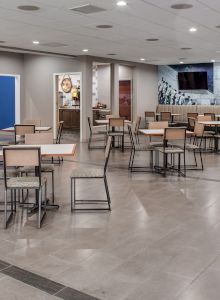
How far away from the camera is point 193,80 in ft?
52.4

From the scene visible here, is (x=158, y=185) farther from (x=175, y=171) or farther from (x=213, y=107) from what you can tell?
(x=213, y=107)

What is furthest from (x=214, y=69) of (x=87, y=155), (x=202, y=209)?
(x=202, y=209)

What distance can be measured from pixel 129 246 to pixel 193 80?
518 inches

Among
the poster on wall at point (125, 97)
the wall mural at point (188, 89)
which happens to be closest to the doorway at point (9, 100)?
the poster on wall at point (125, 97)

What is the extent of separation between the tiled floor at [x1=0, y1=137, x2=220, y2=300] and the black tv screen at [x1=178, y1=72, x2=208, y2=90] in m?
10.5

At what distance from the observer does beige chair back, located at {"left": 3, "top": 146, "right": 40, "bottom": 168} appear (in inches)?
169

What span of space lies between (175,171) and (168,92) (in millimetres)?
9857

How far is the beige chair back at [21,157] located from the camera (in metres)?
4.29

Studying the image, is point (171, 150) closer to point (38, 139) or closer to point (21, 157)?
point (38, 139)

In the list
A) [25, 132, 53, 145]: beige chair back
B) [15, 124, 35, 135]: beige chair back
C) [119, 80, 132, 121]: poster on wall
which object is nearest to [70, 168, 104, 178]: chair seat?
[25, 132, 53, 145]: beige chair back

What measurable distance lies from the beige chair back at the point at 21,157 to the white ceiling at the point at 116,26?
Result: 2602mm

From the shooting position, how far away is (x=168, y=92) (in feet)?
55.2

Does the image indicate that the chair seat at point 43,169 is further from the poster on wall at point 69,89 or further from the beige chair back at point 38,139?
the poster on wall at point 69,89

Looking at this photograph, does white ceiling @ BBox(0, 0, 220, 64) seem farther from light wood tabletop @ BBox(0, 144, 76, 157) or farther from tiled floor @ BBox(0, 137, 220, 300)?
tiled floor @ BBox(0, 137, 220, 300)
